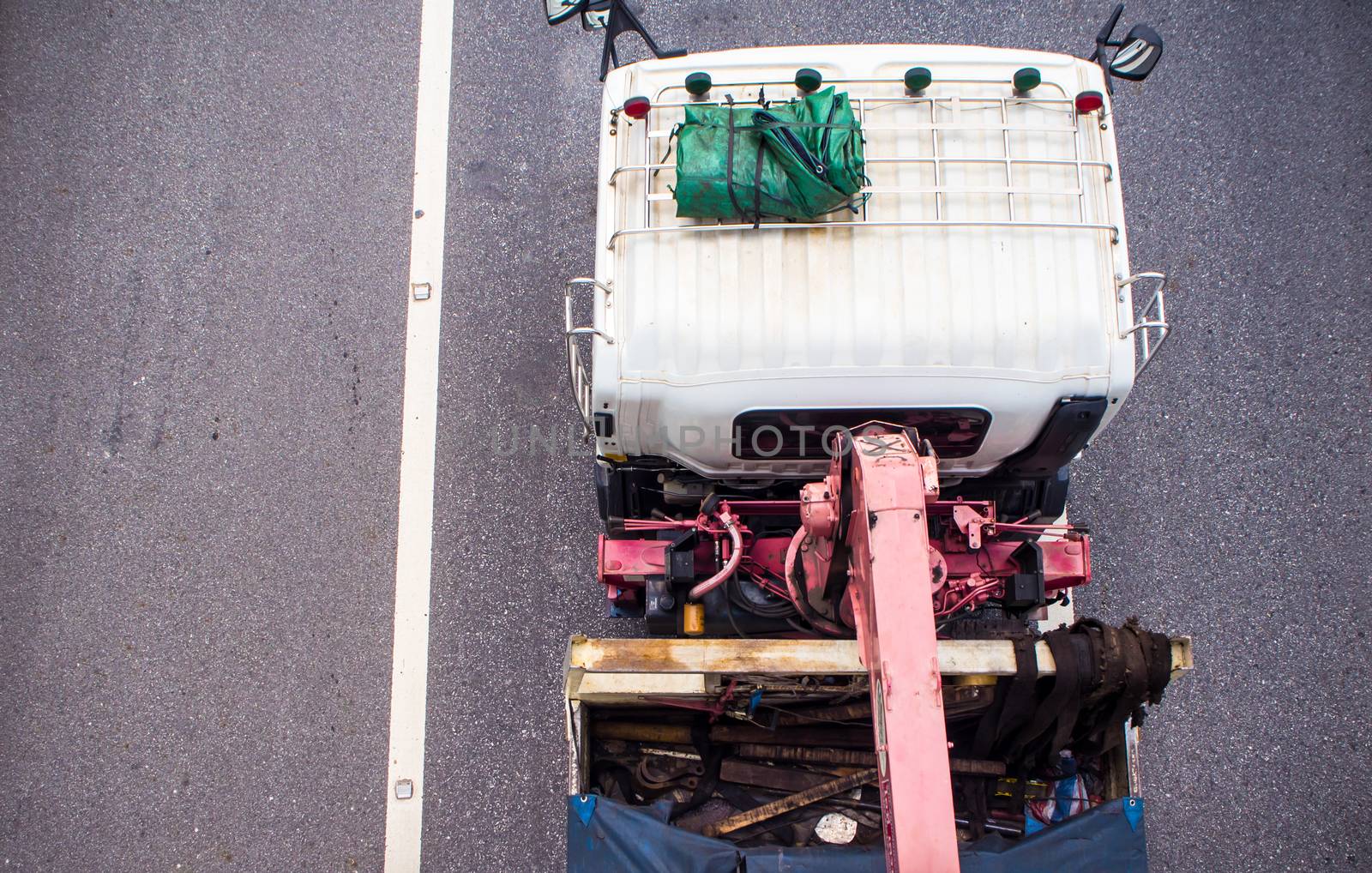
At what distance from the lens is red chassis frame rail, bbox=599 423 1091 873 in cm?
256

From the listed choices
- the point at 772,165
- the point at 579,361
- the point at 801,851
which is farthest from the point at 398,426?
the point at 801,851

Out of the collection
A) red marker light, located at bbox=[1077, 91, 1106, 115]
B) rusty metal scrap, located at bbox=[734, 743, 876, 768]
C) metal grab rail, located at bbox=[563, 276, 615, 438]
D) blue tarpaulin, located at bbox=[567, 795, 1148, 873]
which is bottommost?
blue tarpaulin, located at bbox=[567, 795, 1148, 873]

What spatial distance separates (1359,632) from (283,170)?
6902mm

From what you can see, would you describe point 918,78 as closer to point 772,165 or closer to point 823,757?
point 772,165

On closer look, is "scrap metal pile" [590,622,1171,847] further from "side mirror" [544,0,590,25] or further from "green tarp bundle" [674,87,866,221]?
"side mirror" [544,0,590,25]

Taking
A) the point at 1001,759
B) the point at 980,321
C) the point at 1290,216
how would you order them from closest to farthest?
1. the point at 980,321
2. the point at 1001,759
3. the point at 1290,216

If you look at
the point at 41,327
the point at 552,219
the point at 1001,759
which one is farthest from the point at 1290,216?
the point at 41,327

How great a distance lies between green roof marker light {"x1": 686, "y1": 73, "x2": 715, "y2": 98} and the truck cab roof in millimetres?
105

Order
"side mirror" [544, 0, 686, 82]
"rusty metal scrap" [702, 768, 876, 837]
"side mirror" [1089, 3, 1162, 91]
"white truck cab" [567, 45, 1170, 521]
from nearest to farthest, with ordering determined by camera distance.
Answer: "white truck cab" [567, 45, 1170, 521], "side mirror" [1089, 3, 1162, 91], "side mirror" [544, 0, 686, 82], "rusty metal scrap" [702, 768, 876, 837]

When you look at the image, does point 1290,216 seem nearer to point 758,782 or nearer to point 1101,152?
point 1101,152

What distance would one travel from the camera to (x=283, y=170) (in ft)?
18.3

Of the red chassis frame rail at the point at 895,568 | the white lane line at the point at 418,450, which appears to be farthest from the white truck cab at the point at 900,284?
the white lane line at the point at 418,450

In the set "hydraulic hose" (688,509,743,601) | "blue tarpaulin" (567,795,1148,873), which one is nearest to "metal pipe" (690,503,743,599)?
"hydraulic hose" (688,509,743,601)

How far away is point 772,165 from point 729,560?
63.2 inches
